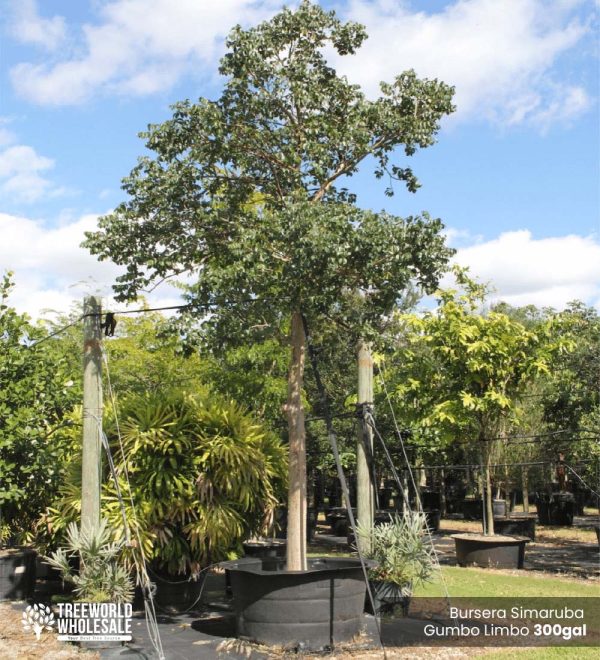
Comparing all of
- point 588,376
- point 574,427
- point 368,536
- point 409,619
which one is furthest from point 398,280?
point 574,427

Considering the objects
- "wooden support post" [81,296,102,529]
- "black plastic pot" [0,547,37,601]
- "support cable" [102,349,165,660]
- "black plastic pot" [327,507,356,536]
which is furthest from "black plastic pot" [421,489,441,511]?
"wooden support post" [81,296,102,529]

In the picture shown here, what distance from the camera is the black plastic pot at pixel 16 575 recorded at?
10172 millimetres

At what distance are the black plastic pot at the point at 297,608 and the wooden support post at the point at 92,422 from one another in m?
2.03

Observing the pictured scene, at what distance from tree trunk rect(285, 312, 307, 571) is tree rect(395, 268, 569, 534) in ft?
17.8

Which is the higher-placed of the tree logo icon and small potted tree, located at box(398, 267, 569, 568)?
small potted tree, located at box(398, 267, 569, 568)

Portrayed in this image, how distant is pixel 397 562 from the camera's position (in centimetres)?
888

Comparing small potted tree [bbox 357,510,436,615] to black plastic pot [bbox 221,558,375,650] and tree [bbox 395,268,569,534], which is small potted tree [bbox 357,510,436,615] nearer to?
black plastic pot [bbox 221,558,375,650]

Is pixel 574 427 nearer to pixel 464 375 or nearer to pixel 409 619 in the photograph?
pixel 464 375

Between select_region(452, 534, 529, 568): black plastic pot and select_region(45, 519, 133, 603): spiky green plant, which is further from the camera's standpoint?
select_region(452, 534, 529, 568): black plastic pot

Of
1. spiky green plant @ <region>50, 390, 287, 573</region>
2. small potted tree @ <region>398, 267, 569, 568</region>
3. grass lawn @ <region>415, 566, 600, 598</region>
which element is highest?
small potted tree @ <region>398, 267, 569, 568</region>

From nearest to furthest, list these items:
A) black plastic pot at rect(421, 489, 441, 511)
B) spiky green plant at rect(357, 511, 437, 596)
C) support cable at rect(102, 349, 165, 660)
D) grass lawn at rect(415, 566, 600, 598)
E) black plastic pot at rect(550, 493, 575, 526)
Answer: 1. support cable at rect(102, 349, 165, 660)
2. spiky green plant at rect(357, 511, 437, 596)
3. grass lawn at rect(415, 566, 600, 598)
4. black plastic pot at rect(550, 493, 575, 526)
5. black plastic pot at rect(421, 489, 441, 511)

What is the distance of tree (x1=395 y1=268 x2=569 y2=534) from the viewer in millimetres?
14320

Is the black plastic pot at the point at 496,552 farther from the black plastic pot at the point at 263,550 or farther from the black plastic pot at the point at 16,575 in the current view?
the black plastic pot at the point at 16,575
